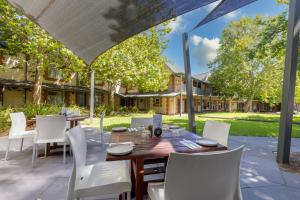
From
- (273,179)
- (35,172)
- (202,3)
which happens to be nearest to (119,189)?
(35,172)

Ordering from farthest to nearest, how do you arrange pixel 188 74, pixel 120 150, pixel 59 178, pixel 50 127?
pixel 188 74 → pixel 50 127 → pixel 59 178 → pixel 120 150

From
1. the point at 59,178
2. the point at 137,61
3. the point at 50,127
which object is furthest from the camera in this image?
the point at 137,61

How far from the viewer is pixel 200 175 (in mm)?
1277

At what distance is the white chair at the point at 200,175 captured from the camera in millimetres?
1243

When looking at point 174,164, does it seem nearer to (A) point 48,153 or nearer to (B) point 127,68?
(A) point 48,153

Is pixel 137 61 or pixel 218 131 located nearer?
pixel 218 131

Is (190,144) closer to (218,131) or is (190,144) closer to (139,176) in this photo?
(139,176)

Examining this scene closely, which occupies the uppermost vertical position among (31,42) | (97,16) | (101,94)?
(31,42)

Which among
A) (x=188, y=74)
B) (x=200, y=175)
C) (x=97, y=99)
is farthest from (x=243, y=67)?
(x=200, y=175)

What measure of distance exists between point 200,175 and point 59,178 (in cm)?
248

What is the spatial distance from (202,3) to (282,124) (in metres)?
2.71

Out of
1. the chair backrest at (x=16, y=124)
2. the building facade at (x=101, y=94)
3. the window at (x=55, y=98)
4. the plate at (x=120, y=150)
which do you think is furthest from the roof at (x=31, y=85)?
the plate at (x=120, y=150)

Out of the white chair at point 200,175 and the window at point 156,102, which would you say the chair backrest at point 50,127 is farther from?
the window at point 156,102

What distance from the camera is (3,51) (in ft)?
30.9
